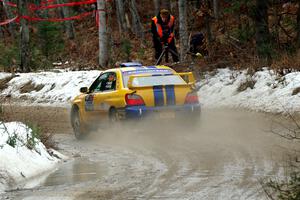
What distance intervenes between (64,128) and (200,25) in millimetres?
17426

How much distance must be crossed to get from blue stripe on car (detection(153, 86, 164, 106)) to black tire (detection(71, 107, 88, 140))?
7.59ft

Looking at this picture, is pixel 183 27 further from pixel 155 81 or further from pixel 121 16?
pixel 121 16

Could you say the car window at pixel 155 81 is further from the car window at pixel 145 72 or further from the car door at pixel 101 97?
the car door at pixel 101 97

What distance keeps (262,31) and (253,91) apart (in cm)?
348

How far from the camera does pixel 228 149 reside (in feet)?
35.2

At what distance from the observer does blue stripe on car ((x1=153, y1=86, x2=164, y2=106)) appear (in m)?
12.9

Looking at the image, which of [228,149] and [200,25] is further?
[200,25]

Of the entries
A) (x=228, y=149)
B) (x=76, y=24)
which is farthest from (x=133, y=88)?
(x=76, y=24)

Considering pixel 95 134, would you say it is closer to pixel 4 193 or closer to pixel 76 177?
pixel 76 177

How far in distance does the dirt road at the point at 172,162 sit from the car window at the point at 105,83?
0.96m

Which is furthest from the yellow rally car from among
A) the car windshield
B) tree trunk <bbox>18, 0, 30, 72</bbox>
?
tree trunk <bbox>18, 0, 30, 72</bbox>

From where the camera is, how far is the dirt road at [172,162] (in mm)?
7461

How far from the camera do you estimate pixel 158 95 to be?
12898mm

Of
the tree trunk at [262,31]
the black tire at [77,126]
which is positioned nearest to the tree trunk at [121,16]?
the tree trunk at [262,31]
